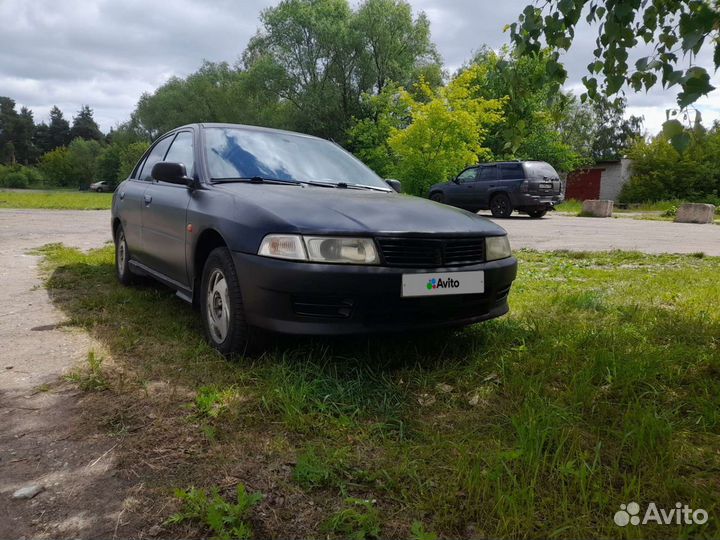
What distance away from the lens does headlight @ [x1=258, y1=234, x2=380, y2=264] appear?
2547mm

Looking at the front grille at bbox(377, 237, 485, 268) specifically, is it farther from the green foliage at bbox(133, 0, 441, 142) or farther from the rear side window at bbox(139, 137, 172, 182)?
the green foliage at bbox(133, 0, 441, 142)

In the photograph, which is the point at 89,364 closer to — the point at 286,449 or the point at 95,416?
the point at 95,416

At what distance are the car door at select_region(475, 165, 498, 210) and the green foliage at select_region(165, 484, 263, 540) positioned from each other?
1556 centimetres

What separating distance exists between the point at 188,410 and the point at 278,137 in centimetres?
230

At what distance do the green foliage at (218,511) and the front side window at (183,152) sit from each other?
2.42 meters

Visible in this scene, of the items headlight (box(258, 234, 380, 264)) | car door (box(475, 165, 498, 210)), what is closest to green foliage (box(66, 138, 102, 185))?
car door (box(475, 165, 498, 210))

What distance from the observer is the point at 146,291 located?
187 inches

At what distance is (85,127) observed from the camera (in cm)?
10344

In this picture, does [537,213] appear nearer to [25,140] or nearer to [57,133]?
[25,140]

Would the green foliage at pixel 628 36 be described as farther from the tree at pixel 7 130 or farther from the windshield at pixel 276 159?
the tree at pixel 7 130

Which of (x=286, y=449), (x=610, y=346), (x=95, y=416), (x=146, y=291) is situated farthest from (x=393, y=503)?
(x=146, y=291)

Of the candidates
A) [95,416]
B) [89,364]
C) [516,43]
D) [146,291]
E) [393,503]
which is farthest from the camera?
[146,291]

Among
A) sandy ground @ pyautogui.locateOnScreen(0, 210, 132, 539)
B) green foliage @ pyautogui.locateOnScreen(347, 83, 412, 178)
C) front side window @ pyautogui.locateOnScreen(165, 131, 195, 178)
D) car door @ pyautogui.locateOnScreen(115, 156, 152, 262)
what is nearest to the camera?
sandy ground @ pyautogui.locateOnScreen(0, 210, 132, 539)

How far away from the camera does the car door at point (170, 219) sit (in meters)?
3.53
